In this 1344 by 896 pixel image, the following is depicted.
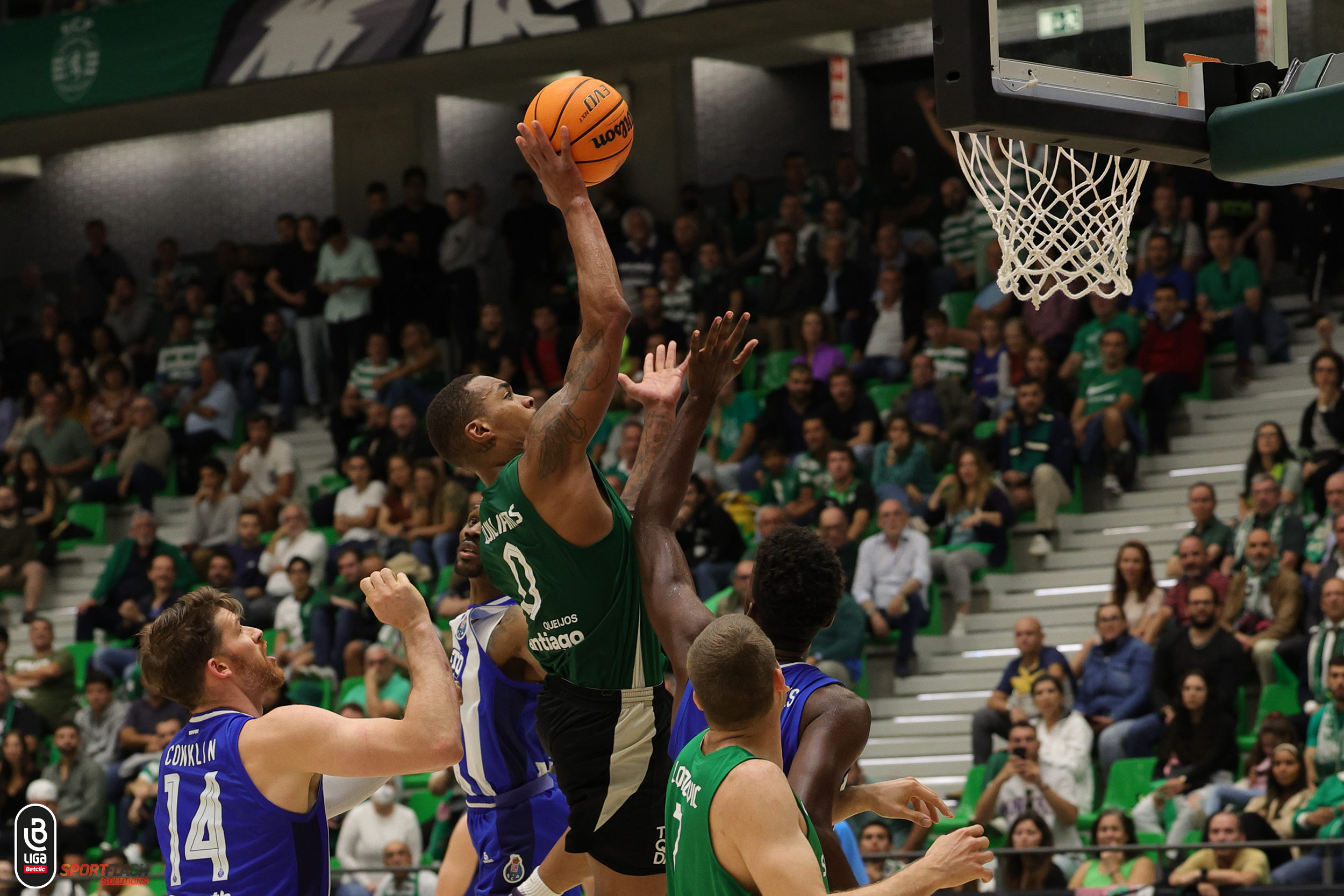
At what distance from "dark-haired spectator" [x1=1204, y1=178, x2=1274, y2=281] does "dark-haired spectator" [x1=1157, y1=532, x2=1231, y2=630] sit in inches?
126

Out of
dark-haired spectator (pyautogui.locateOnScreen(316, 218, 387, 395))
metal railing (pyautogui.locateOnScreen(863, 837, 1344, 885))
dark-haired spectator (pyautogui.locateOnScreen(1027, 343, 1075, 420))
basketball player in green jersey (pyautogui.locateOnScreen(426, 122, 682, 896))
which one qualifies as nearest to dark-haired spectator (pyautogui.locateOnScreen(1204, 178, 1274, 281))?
dark-haired spectator (pyautogui.locateOnScreen(1027, 343, 1075, 420))

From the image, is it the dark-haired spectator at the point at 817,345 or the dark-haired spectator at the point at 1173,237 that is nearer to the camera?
the dark-haired spectator at the point at 1173,237

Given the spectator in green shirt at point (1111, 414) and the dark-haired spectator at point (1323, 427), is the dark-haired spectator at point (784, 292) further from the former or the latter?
the dark-haired spectator at point (1323, 427)

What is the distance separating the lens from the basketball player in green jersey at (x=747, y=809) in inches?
141

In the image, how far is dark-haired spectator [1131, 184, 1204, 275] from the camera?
1318 centimetres

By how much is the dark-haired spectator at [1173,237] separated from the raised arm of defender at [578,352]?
367 inches

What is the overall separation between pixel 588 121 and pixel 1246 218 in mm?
10015

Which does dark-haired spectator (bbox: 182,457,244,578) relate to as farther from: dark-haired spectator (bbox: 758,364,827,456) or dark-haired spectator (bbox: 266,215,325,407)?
dark-haired spectator (bbox: 758,364,827,456)

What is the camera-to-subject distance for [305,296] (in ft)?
56.2

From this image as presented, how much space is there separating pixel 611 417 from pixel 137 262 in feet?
27.5

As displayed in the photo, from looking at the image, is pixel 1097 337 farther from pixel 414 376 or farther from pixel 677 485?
pixel 677 485

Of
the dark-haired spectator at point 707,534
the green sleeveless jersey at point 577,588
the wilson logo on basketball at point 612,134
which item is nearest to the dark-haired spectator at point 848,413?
the dark-haired spectator at point 707,534

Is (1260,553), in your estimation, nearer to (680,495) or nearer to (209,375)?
(680,495)

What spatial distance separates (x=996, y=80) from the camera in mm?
4801
